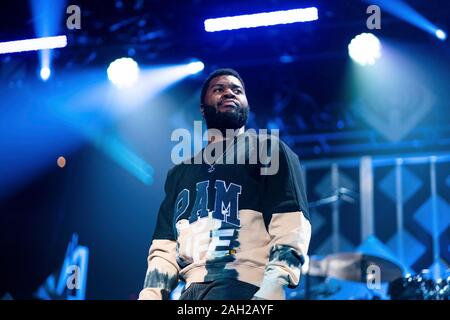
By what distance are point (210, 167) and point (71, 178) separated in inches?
189

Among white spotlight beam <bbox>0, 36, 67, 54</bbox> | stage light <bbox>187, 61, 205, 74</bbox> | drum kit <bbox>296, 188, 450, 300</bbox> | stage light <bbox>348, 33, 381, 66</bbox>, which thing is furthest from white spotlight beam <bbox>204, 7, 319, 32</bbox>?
drum kit <bbox>296, 188, 450, 300</bbox>

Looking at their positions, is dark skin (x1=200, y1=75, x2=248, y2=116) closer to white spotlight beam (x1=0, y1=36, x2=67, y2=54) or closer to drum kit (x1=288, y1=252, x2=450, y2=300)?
drum kit (x1=288, y1=252, x2=450, y2=300)

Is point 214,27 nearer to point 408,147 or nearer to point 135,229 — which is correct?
point 135,229

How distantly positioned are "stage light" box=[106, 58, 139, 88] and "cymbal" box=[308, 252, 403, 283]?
254 cm

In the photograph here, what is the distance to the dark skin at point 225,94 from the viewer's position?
9.25 ft

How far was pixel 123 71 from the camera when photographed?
6848 mm

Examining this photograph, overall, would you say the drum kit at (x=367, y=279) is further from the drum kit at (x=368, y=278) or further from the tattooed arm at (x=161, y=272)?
the tattooed arm at (x=161, y=272)

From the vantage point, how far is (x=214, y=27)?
6.32m

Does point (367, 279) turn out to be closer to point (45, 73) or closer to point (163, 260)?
point (45, 73)

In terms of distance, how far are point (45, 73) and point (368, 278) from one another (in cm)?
366

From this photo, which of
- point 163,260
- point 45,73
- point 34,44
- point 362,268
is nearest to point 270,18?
point 34,44

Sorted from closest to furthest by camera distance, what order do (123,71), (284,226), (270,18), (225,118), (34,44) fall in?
(284,226)
(225,118)
(270,18)
(34,44)
(123,71)

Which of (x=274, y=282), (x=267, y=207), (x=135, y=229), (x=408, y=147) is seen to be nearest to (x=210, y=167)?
(x=267, y=207)

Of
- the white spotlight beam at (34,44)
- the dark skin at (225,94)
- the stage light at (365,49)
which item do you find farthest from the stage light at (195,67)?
the dark skin at (225,94)
